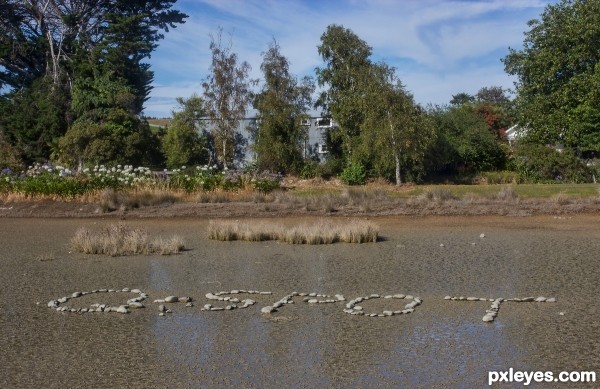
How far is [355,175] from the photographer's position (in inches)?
1666

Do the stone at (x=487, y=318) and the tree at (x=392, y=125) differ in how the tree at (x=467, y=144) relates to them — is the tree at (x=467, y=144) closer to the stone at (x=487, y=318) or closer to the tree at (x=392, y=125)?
the tree at (x=392, y=125)

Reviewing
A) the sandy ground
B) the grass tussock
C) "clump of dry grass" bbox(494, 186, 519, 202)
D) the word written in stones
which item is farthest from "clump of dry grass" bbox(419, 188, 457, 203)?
the word written in stones

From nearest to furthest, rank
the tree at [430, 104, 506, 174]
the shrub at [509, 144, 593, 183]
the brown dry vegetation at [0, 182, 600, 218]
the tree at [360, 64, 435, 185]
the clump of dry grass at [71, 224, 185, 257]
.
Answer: the clump of dry grass at [71, 224, 185, 257]
the brown dry vegetation at [0, 182, 600, 218]
the tree at [360, 64, 435, 185]
the shrub at [509, 144, 593, 183]
the tree at [430, 104, 506, 174]

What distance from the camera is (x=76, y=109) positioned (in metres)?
46.8

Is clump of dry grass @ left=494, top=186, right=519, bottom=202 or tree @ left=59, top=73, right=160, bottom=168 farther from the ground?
tree @ left=59, top=73, right=160, bottom=168

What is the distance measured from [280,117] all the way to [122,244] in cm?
2819

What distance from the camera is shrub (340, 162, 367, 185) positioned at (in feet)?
138

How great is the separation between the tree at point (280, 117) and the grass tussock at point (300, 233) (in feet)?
79.8

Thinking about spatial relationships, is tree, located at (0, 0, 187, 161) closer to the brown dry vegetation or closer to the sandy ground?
the brown dry vegetation

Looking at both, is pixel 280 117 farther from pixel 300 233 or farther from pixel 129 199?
pixel 300 233

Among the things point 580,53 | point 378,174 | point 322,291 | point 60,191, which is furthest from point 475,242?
point 580,53

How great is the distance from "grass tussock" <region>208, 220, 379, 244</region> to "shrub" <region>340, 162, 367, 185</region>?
2207 centimetres

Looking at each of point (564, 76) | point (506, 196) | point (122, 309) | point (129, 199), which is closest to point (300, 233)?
point (122, 309)

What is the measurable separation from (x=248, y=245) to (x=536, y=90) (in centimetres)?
3678
